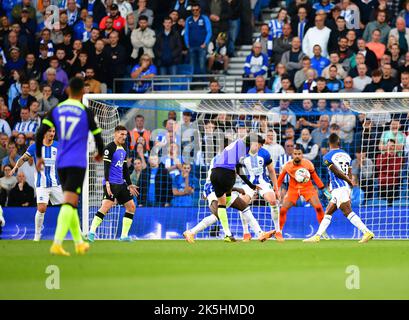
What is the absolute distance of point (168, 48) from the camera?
26.8m

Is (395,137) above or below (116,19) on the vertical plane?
below

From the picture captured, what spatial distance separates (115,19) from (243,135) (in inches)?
272

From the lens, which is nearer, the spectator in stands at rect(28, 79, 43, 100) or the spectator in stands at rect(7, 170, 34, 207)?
the spectator in stands at rect(7, 170, 34, 207)

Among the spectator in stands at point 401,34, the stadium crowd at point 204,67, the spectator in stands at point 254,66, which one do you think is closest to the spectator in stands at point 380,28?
the stadium crowd at point 204,67

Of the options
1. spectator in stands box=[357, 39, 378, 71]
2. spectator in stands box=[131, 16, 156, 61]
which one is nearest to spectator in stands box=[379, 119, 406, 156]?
spectator in stands box=[357, 39, 378, 71]

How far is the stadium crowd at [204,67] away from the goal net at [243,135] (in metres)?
0.05

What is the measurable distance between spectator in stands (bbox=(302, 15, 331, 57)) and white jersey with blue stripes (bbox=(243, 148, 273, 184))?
19.3 feet

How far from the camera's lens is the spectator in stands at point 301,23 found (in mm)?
26094

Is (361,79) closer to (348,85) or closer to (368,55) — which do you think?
(348,85)

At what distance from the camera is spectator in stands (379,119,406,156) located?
22.6 metres

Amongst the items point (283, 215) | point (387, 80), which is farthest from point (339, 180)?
point (387, 80)

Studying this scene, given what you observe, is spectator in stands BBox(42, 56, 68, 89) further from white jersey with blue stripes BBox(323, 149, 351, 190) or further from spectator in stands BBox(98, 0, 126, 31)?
white jersey with blue stripes BBox(323, 149, 351, 190)

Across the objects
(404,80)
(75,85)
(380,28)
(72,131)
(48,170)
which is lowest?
(48,170)

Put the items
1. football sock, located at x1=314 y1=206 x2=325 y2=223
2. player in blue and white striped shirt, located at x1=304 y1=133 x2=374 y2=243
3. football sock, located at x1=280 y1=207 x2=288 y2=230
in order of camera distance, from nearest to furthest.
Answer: player in blue and white striped shirt, located at x1=304 y1=133 x2=374 y2=243 < football sock, located at x1=314 y1=206 x2=325 y2=223 < football sock, located at x1=280 y1=207 x2=288 y2=230
